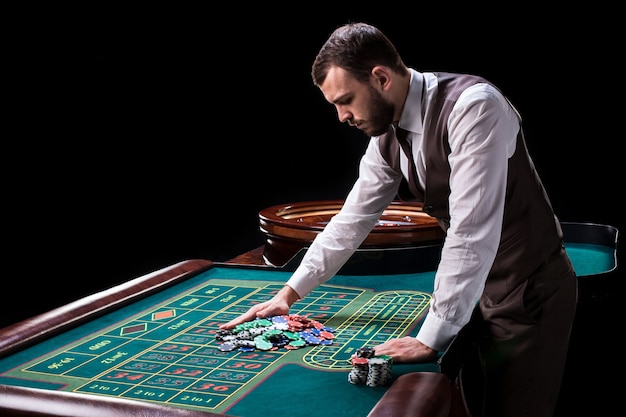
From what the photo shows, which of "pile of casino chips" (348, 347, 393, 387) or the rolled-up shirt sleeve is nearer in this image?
"pile of casino chips" (348, 347, 393, 387)

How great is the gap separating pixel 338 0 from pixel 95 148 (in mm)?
2065

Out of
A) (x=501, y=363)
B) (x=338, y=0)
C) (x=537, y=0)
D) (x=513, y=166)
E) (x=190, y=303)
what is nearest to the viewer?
(x=513, y=166)

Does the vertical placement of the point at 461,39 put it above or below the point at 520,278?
above

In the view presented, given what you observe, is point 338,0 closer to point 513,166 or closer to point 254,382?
point 513,166

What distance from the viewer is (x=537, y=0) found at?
5.26 m

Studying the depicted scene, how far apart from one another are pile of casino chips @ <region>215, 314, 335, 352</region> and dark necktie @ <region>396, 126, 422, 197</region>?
22.3 inches

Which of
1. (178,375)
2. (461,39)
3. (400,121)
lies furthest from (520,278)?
(461,39)

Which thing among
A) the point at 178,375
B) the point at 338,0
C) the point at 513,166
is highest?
the point at 338,0

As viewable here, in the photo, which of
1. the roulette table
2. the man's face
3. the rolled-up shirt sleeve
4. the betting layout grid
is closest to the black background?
the roulette table

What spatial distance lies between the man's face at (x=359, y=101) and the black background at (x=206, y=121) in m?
3.02

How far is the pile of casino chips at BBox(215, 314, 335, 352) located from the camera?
2266mm

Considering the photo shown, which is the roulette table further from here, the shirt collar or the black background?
the black background

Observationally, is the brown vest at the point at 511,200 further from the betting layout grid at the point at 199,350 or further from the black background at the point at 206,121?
the black background at the point at 206,121

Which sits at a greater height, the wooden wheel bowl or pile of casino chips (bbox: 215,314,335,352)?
pile of casino chips (bbox: 215,314,335,352)
